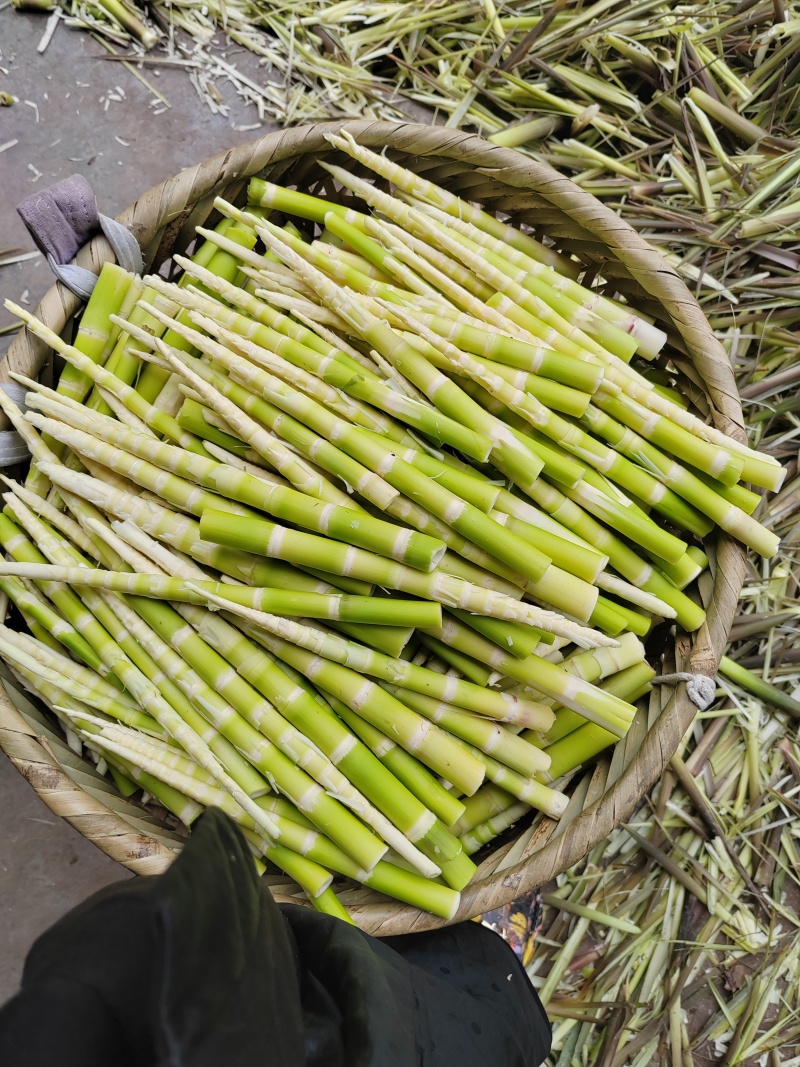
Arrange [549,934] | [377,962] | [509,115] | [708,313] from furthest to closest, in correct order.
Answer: [509,115] → [708,313] → [549,934] → [377,962]

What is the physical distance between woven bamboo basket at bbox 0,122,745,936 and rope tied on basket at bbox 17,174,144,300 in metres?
0.03

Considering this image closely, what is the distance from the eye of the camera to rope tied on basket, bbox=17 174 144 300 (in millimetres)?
1516

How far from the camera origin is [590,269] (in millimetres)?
1801

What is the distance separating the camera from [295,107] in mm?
2391

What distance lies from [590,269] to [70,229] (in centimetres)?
120

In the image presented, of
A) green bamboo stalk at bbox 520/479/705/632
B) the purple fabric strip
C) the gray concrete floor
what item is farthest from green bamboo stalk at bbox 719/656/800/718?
the gray concrete floor

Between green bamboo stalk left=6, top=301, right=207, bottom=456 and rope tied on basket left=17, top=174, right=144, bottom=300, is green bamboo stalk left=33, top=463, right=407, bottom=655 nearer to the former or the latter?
green bamboo stalk left=6, top=301, right=207, bottom=456

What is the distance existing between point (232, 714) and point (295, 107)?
2033 mm

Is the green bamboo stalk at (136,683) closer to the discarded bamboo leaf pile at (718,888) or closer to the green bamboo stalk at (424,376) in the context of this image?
the green bamboo stalk at (424,376)

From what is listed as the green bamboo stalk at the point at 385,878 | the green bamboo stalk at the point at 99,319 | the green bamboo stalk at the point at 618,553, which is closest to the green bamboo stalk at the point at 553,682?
the green bamboo stalk at the point at 618,553

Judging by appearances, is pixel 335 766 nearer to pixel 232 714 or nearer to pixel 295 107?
pixel 232 714

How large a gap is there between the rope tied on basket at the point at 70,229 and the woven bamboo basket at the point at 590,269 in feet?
0.11

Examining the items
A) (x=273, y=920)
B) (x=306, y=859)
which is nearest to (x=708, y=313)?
(x=306, y=859)

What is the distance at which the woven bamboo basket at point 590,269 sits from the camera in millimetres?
1293
